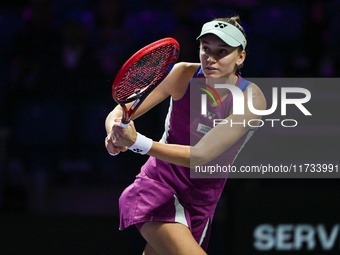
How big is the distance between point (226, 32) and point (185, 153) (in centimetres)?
66

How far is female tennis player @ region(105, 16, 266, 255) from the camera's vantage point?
2.35m

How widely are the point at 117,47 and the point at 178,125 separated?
2.00 meters

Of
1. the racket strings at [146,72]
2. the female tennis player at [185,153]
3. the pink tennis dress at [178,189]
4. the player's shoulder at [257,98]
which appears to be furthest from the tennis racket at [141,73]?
the player's shoulder at [257,98]

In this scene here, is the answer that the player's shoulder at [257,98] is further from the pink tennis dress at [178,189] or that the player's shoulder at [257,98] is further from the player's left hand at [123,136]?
the player's left hand at [123,136]

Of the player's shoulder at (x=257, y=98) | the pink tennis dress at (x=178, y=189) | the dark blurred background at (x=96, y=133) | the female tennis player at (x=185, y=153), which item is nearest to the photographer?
the female tennis player at (x=185, y=153)

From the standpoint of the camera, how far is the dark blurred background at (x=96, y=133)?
151 inches

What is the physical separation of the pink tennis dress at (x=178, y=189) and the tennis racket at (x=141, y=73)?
9.7 inches

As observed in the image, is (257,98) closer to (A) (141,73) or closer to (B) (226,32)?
(B) (226,32)

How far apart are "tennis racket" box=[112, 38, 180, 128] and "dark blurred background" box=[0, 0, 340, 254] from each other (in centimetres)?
157

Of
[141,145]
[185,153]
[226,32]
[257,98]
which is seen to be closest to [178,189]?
[185,153]

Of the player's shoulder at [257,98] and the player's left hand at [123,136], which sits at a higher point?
the player's shoulder at [257,98]

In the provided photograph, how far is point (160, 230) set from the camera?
2.53 metres

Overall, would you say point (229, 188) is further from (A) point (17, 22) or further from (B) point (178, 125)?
(A) point (17, 22)

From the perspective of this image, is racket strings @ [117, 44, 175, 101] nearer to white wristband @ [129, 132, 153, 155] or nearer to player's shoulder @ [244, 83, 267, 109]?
white wristband @ [129, 132, 153, 155]
